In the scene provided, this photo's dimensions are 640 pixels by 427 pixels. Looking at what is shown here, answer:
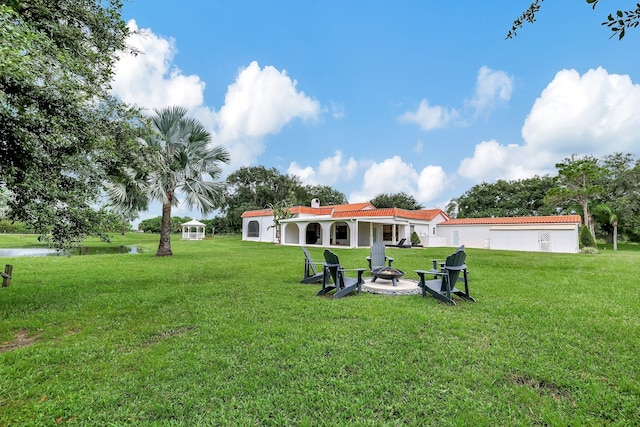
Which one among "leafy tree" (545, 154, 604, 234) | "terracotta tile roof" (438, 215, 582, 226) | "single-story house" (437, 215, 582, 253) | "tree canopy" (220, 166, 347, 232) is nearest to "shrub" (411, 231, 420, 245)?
"single-story house" (437, 215, 582, 253)

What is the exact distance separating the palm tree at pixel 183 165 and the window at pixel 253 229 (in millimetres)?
16678

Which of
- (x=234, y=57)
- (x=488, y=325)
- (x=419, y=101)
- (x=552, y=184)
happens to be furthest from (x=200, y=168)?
(x=552, y=184)

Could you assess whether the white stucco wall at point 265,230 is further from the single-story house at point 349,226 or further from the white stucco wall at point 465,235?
the white stucco wall at point 465,235

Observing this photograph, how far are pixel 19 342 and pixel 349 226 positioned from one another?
70.0ft

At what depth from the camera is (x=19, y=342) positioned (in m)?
4.02

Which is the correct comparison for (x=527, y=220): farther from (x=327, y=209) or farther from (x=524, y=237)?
(x=327, y=209)

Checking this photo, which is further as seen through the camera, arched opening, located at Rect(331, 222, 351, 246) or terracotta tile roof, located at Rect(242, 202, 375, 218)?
terracotta tile roof, located at Rect(242, 202, 375, 218)

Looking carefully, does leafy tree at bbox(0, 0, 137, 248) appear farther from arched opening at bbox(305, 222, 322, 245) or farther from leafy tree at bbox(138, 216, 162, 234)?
leafy tree at bbox(138, 216, 162, 234)

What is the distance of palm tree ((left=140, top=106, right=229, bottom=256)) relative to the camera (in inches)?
572

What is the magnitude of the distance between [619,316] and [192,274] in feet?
32.9

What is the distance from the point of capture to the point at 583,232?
22.3m

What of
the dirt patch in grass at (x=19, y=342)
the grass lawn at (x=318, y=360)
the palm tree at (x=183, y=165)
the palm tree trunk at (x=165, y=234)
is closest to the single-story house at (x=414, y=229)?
the palm tree at (x=183, y=165)

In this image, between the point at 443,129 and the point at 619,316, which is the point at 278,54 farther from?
the point at 619,316

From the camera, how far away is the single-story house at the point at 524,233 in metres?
21.6
